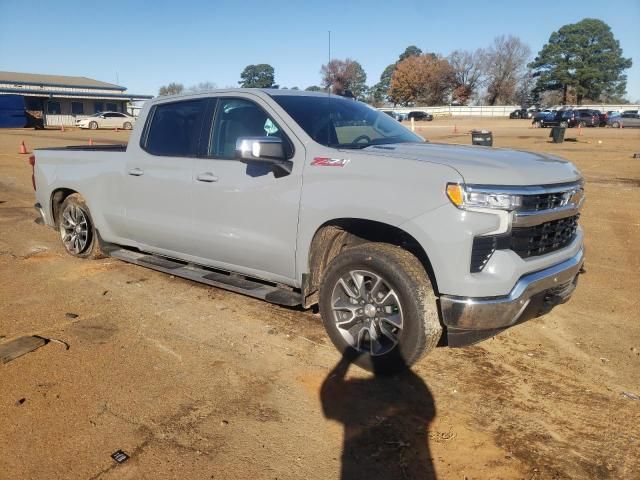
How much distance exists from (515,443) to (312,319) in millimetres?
2150

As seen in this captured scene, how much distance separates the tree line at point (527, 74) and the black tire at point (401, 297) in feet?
298

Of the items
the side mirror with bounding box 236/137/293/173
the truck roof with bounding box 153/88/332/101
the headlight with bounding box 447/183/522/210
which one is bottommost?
the headlight with bounding box 447/183/522/210

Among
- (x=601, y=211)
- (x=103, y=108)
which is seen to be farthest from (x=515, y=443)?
(x=103, y=108)

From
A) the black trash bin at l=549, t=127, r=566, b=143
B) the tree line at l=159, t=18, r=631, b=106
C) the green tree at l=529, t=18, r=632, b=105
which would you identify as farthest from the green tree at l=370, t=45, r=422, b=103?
the black trash bin at l=549, t=127, r=566, b=143

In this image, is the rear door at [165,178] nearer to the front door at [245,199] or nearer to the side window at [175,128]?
the side window at [175,128]

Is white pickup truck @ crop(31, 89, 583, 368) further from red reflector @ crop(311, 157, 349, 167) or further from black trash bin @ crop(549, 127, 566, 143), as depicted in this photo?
black trash bin @ crop(549, 127, 566, 143)

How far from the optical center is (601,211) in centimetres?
913

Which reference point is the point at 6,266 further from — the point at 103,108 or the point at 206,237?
the point at 103,108

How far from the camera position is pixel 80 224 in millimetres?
6133

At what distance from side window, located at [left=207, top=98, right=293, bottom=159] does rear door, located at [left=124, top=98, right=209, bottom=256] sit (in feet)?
0.68

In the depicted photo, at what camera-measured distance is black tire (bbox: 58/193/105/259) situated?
602cm

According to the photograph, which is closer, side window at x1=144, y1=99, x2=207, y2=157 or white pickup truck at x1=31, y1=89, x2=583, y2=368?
white pickup truck at x1=31, y1=89, x2=583, y2=368

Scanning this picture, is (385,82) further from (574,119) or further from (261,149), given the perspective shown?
(261,149)

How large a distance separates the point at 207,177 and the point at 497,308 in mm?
2567
